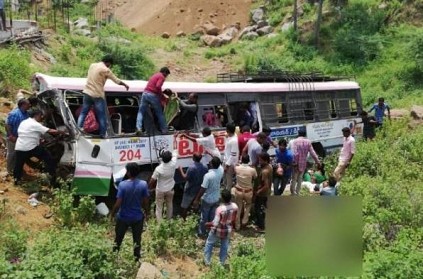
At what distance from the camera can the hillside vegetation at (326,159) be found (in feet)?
19.2

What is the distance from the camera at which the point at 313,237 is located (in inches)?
214

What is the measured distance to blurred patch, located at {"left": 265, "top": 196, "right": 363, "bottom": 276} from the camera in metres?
5.38

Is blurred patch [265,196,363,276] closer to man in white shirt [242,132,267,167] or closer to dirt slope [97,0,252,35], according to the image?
man in white shirt [242,132,267,167]

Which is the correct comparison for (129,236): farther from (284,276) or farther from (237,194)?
(284,276)

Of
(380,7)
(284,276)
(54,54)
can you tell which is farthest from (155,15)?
(284,276)

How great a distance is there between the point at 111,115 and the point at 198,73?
19.2 meters

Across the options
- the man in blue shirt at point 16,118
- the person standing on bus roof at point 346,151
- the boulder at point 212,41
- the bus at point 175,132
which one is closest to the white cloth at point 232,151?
the bus at point 175,132

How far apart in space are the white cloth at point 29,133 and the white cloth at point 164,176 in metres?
1.93

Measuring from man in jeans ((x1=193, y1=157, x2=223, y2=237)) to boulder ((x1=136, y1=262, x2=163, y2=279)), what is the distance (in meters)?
1.65

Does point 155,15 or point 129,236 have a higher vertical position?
point 155,15

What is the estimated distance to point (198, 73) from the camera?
2786cm

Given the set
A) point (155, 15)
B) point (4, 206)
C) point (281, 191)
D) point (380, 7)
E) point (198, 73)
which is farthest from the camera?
point (155, 15)

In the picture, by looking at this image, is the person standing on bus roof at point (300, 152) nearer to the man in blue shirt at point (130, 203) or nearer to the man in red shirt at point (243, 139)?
the man in red shirt at point (243, 139)

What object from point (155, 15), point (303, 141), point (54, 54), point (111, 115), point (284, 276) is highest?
point (155, 15)
